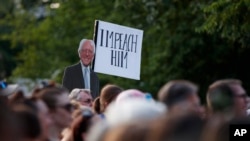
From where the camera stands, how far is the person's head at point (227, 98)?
8156 millimetres

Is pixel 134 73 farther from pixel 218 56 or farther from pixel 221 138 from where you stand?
pixel 218 56

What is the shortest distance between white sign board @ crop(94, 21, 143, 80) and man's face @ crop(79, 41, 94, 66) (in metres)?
1.04

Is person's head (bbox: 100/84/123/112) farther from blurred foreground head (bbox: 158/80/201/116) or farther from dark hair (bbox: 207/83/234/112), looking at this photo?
blurred foreground head (bbox: 158/80/201/116)

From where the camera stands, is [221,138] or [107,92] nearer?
[221,138]

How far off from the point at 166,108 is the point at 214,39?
19.4m

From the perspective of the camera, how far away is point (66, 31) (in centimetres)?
3688

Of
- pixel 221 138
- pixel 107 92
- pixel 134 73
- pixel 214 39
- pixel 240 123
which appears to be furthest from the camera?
pixel 214 39

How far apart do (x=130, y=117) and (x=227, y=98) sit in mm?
2245

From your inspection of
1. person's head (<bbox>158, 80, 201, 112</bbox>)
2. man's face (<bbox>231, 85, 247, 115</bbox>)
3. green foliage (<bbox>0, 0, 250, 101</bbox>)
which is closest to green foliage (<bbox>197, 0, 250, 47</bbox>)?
green foliage (<bbox>0, 0, 250, 101</bbox>)

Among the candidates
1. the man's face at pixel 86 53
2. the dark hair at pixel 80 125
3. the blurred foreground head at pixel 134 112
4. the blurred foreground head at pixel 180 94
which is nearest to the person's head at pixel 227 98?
the blurred foreground head at pixel 180 94

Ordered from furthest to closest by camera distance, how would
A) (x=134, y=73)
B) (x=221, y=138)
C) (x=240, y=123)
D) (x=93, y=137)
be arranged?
(x=134, y=73)
(x=240, y=123)
(x=93, y=137)
(x=221, y=138)

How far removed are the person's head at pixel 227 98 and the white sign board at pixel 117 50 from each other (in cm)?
581

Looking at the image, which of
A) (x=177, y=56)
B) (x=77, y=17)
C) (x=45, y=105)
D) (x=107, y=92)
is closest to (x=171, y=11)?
(x=177, y=56)

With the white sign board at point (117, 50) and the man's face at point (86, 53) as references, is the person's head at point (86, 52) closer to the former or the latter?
the man's face at point (86, 53)
